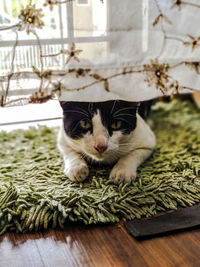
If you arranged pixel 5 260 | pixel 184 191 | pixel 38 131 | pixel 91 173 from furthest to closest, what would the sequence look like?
pixel 38 131 → pixel 91 173 → pixel 184 191 → pixel 5 260

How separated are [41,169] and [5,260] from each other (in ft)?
1.53

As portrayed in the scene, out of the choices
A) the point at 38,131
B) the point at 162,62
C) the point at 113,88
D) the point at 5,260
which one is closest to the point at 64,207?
the point at 5,260

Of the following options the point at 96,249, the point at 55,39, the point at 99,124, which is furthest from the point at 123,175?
the point at 55,39

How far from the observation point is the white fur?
1.09m

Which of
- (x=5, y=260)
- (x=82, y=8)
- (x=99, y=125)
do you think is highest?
(x=82, y=8)

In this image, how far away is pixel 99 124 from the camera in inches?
43.2

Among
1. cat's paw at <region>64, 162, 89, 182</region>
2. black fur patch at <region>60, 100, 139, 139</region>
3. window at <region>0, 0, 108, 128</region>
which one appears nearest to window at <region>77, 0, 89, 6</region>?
window at <region>0, 0, 108, 128</region>

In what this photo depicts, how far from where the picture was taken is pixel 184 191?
108 centimetres

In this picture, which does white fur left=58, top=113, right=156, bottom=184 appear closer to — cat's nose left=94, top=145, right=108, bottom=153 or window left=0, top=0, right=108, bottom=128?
cat's nose left=94, top=145, right=108, bottom=153

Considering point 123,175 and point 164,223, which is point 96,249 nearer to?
point 164,223

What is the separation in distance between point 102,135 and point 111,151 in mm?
70

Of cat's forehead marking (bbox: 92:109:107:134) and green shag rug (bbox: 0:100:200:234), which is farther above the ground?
cat's forehead marking (bbox: 92:109:107:134)

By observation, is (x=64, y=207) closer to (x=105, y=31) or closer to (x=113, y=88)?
(x=113, y=88)

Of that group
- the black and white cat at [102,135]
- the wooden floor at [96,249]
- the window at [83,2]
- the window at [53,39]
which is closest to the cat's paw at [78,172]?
the black and white cat at [102,135]
